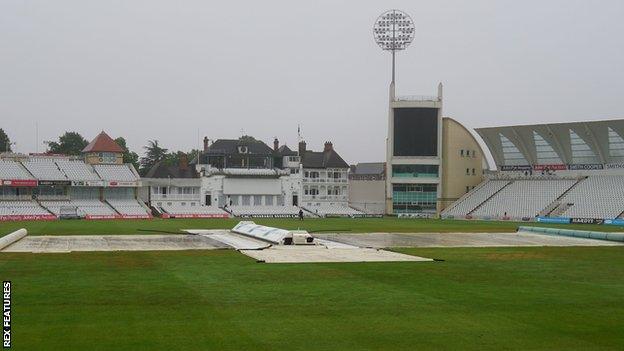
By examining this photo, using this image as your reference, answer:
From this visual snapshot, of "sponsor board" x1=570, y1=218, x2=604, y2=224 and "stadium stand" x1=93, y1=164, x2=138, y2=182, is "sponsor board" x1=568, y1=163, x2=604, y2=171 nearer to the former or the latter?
"sponsor board" x1=570, y1=218, x2=604, y2=224

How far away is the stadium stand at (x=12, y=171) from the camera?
261 feet

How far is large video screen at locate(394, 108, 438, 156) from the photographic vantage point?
8800 centimetres

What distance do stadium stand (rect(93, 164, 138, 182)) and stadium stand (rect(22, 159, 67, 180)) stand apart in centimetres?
460

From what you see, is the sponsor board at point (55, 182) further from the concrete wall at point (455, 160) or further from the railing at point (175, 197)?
the concrete wall at point (455, 160)

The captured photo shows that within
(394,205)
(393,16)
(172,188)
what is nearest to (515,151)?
(394,205)

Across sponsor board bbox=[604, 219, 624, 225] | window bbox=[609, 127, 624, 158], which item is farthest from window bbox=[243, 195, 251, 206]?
sponsor board bbox=[604, 219, 624, 225]

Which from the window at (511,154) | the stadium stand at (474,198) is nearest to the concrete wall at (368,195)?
the stadium stand at (474,198)

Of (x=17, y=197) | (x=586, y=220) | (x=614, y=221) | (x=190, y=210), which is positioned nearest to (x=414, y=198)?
(x=586, y=220)

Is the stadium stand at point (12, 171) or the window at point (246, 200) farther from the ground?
the stadium stand at point (12, 171)

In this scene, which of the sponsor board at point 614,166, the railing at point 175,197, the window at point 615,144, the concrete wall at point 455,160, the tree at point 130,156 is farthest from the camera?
the tree at point 130,156

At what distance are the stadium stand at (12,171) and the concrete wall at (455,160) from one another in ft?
151

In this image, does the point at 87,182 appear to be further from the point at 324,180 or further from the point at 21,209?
the point at 324,180

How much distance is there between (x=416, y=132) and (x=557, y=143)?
15597 millimetres

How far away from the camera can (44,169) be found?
273 ft
